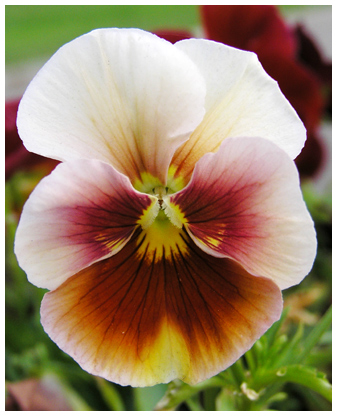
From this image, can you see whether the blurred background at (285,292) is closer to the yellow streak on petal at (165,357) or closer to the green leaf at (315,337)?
the green leaf at (315,337)

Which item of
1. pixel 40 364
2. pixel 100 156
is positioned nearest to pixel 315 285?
pixel 40 364

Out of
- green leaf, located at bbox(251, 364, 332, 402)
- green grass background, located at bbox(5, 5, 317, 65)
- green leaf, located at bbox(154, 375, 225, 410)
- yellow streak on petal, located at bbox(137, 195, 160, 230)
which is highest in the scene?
yellow streak on petal, located at bbox(137, 195, 160, 230)

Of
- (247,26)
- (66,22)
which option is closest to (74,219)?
(247,26)

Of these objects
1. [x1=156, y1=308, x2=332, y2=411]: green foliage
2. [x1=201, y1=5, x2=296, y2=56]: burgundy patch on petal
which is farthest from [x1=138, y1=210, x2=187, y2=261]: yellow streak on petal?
[x1=201, y1=5, x2=296, y2=56]: burgundy patch on petal

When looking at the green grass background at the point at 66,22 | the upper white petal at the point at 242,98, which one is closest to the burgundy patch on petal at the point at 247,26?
the upper white petal at the point at 242,98

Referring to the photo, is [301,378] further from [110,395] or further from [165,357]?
[110,395]

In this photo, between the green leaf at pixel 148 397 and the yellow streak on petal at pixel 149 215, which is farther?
the green leaf at pixel 148 397

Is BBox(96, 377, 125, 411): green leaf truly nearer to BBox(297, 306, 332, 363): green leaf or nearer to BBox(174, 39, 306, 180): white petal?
BBox(297, 306, 332, 363): green leaf
